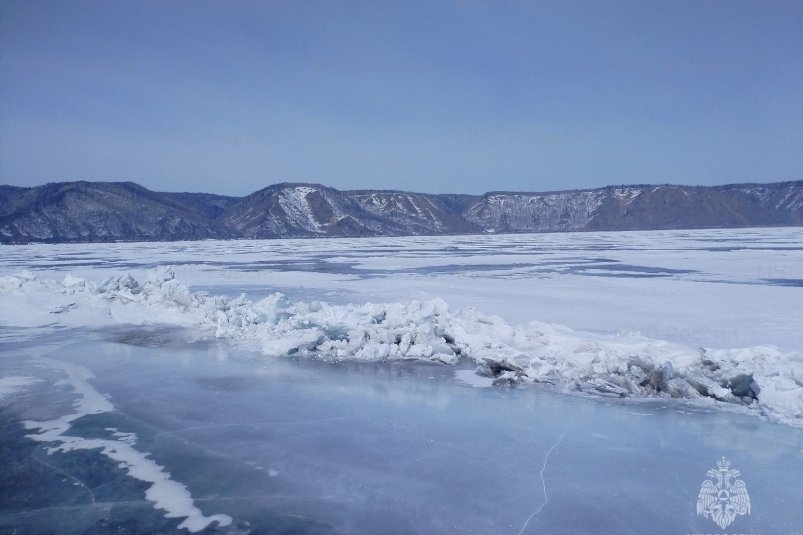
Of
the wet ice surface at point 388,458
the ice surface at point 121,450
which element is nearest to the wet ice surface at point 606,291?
the wet ice surface at point 388,458

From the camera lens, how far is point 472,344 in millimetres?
7723

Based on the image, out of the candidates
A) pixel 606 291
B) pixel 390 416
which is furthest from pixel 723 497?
pixel 606 291

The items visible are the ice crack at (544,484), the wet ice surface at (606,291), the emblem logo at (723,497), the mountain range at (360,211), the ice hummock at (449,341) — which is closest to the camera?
the ice crack at (544,484)

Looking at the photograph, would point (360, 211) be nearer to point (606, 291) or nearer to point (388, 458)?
point (606, 291)

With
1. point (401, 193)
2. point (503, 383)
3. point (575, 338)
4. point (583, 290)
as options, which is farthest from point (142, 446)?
point (401, 193)

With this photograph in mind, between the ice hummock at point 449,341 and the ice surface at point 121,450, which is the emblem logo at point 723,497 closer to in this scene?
the ice hummock at point 449,341

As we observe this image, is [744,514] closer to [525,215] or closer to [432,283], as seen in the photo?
[432,283]

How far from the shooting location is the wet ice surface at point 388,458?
341 cm

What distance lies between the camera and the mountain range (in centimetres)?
8381

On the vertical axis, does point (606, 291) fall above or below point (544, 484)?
below

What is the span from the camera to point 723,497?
3.74 meters

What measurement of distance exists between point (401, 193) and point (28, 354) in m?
133

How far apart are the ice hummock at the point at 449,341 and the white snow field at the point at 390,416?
0.03 meters

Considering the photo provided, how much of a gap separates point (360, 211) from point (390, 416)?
4467 inches
